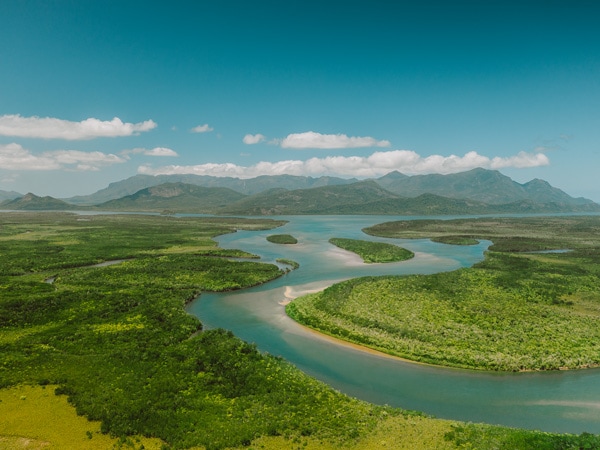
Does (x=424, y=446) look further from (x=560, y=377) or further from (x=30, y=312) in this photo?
(x=30, y=312)

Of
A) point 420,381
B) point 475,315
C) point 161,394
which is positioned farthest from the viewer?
point 475,315

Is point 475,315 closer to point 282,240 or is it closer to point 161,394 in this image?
point 161,394

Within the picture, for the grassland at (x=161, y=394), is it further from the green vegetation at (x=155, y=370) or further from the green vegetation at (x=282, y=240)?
the green vegetation at (x=282, y=240)

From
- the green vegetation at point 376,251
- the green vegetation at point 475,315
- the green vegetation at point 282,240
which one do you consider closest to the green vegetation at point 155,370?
the green vegetation at point 475,315

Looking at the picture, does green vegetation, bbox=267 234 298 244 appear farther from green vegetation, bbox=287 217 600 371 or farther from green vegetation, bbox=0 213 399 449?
green vegetation, bbox=0 213 399 449

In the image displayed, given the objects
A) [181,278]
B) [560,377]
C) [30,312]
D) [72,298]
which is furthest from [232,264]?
[560,377]

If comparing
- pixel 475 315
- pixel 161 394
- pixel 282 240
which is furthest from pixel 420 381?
pixel 282 240
